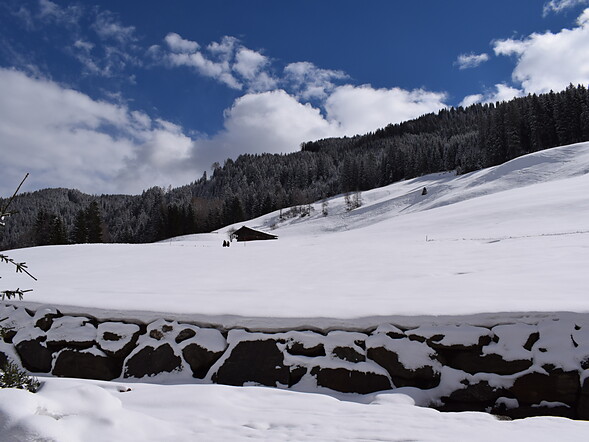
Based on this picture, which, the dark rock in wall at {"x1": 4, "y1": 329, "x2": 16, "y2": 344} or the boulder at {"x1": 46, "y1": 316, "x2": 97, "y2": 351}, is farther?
the dark rock in wall at {"x1": 4, "y1": 329, "x2": 16, "y2": 344}

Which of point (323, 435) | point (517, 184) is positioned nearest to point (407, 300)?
point (323, 435)

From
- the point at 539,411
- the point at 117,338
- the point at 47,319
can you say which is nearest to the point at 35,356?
the point at 47,319

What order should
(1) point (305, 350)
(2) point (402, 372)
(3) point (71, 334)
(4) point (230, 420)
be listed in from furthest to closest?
(3) point (71, 334) → (1) point (305, 350) → (2) point (402, 372) → (4) point (230, 420)

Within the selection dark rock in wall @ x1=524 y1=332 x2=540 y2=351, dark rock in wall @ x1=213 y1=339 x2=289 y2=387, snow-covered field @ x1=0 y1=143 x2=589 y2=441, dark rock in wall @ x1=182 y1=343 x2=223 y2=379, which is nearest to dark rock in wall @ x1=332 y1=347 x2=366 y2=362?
snow-covered field @ x1=0 y1=143 x2=589 y2=441

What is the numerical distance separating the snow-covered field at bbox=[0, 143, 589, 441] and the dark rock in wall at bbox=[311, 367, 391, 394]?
149 millimetres

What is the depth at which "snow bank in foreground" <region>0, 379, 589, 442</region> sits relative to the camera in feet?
7.36

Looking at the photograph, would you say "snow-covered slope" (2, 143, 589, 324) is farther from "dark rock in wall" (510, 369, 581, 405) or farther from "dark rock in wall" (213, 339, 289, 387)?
"dark rock in wall" (510, 369, 581, 405)

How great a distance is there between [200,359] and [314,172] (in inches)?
5571

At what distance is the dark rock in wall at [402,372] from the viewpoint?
3570 mm

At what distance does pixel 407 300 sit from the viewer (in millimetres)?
4305

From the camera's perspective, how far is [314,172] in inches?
→ 5659

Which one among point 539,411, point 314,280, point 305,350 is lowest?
point 539,411

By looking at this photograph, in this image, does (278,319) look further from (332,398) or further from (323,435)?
(323,435)

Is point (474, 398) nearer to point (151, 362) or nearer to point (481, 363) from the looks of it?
point (481, 363)
